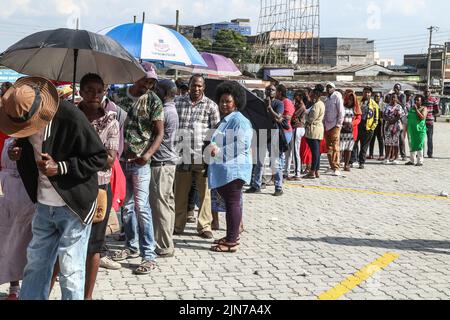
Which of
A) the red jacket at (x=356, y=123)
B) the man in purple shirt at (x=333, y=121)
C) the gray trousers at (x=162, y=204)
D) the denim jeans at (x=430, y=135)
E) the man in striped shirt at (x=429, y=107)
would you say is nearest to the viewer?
the gray trousers at (x=162, y=204)

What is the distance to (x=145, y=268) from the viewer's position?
19.4 ft

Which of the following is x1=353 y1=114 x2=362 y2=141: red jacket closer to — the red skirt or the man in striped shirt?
the red skirt

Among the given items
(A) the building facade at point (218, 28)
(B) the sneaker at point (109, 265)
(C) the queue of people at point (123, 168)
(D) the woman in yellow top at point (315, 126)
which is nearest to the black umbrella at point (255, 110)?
(C) the queue of people at point (123, 168)

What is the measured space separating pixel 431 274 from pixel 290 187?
561cm

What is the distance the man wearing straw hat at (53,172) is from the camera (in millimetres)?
3791

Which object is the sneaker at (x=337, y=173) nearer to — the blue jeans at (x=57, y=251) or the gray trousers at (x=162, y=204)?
the gray trousers at (x=162, y=204)

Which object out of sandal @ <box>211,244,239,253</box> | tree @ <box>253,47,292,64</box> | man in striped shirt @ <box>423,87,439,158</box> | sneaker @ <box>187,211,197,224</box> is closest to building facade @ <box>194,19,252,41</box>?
tree @ <box>253,47,292,64</box>

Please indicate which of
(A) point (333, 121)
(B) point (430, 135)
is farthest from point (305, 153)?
(B) point (430, 135)

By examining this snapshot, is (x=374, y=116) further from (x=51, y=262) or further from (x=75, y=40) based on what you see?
(x=51, y=262)

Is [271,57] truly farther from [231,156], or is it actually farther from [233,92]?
[231,156]

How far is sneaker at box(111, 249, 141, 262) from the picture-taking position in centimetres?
638

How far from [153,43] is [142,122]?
117 inches

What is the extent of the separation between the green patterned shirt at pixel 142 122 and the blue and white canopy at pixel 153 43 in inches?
99.3
